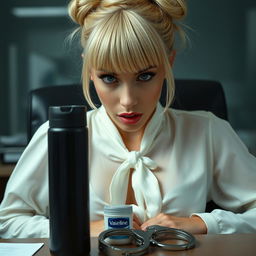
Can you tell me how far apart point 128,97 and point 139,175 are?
0.73 feet

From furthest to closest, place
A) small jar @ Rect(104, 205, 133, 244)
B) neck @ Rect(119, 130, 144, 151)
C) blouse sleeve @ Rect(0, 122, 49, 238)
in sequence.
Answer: neck @ Rect(119, 130, 144, 151) < blouse sleeve @ Rect(0, 122, 49, 238) < small jar @ Rect(104, 205, 133, 244)

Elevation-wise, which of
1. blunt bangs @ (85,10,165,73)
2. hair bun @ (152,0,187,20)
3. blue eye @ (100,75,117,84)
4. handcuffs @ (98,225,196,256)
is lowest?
handcuffs @ (98,225,196,256)

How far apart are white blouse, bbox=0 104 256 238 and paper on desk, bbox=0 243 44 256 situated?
0.35 meters

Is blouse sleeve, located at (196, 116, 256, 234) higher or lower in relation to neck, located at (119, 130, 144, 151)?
lower

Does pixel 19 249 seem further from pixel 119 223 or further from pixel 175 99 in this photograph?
pixel 175 99

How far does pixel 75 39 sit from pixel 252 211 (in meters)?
0.73

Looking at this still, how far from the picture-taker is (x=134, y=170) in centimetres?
105

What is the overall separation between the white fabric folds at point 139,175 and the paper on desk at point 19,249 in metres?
0.43

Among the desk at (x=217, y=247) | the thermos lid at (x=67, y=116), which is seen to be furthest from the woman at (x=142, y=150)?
the thermos lid at (x=67, y=116)

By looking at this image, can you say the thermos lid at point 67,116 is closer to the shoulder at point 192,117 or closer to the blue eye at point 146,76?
the blue eye at point 146,76

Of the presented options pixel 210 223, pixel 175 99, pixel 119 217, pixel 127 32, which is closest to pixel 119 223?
pixel 119 217

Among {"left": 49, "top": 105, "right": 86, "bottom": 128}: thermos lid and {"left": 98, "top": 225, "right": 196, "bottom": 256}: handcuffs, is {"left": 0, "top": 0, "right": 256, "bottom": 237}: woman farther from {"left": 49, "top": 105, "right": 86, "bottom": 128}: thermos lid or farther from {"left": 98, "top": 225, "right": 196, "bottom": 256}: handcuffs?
{"left": 49, "top": 105, "right": 86, "bottom": 128}: thermos lid

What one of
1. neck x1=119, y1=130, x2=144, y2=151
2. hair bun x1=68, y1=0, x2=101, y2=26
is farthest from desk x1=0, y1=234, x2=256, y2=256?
hair bun x1=68, y1=0, x2=101, y2=26

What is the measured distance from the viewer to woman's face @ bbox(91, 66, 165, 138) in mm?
933
